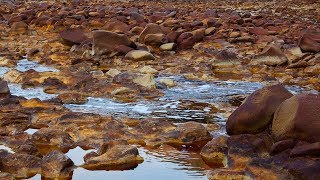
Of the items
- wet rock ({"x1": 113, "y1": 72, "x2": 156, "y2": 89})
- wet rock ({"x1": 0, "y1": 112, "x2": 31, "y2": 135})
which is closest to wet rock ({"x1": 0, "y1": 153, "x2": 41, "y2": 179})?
wet rock ({"x1": 0, "y1": 112, "x2": 31, "y2": 135})

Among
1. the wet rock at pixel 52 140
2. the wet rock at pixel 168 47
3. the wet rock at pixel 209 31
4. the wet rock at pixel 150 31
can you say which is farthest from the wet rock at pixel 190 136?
the wet rock at pixel 209 31

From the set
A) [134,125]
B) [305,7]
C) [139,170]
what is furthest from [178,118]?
[305,7]

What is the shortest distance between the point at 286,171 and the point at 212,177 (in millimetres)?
497

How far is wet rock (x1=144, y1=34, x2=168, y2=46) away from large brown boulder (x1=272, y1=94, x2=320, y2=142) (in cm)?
615

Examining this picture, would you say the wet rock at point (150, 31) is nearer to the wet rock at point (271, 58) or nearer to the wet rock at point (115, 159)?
the wet rock at point (271, 58)

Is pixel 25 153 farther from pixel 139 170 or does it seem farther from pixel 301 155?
pixel 301 155

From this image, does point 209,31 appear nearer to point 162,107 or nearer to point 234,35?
point 234,35

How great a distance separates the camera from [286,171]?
3.89 metres

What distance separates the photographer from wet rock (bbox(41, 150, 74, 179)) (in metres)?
3.93

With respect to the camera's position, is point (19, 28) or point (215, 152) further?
point (19, 28)

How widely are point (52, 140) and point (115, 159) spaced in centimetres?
77

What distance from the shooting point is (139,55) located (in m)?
9.32

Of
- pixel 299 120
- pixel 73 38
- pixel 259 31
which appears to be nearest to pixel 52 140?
pixel 299 120

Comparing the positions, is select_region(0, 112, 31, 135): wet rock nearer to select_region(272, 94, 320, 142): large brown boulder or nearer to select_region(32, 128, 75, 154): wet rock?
select_region(32, 128, 75, 154): wet rock
